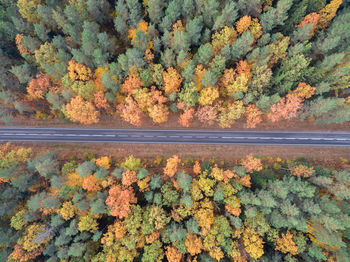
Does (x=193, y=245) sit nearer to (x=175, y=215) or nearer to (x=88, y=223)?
(x=175, y=215)

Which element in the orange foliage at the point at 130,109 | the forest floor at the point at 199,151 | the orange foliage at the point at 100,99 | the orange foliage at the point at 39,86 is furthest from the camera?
the forest floor at the point at 199,151

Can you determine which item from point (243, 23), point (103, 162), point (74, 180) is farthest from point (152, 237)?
point (243, 23)

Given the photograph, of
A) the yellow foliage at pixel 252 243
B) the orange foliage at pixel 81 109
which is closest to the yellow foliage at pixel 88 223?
the orange foliage at pixel 81 109

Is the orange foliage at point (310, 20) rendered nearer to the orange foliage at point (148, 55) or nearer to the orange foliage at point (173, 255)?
the orange foliage at point (148, 55)

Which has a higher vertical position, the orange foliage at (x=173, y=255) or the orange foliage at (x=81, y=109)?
the orange foliage at (x=81, y=109)

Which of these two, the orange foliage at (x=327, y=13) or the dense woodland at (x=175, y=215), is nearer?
the dense woodland at (x=175, y=215)

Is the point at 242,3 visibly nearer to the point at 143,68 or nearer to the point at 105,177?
the point at 143,68

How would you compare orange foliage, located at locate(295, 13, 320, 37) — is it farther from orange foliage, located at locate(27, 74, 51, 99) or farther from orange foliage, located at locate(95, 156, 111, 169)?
orange foliage, located at locate(27, 74, 51, 99)
